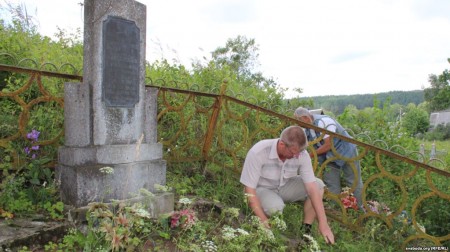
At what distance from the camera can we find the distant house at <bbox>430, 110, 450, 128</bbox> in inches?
2343

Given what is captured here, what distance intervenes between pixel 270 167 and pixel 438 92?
2114 inches

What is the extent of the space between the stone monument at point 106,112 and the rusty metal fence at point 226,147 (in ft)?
1.26

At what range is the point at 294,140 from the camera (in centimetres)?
331

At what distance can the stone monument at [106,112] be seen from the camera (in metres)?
2.96

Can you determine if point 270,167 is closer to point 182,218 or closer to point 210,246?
point 182,218

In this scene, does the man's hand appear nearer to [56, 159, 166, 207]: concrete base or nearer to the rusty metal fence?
the rusty metal fence

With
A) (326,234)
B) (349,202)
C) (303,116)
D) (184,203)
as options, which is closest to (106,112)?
(184,203)

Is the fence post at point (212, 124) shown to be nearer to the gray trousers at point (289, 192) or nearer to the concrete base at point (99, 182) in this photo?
the gray trousers at point (289, 192)

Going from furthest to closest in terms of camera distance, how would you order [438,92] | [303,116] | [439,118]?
[439,118]
[438,92]
[303,116]

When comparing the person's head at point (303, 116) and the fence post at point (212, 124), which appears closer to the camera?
the fence post at point (212, 124)

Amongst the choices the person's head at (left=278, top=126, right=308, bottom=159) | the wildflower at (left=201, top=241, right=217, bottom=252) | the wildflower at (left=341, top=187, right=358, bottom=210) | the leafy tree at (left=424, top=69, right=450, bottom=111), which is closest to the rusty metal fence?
the wildflower at (left=341, top=187, right=358, bottom=210)

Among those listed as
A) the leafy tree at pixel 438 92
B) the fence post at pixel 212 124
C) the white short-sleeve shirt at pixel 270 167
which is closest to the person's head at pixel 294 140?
the white short-sleeve shirt at pixel 270 167

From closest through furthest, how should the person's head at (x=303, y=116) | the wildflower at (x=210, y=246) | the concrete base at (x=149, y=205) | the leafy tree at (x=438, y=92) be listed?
1. the wildflower at (x=210, y=246)
2. the concrete base at (x=149, y=205)
3. the person's head at (x=303, y=116)
4. the leafy tree at (x=438, y=92)

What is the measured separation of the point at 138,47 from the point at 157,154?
1001 millimetres
